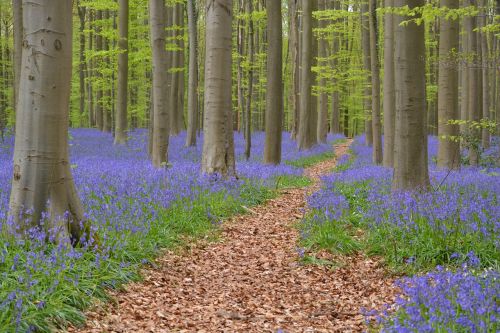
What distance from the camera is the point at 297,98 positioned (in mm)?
25000

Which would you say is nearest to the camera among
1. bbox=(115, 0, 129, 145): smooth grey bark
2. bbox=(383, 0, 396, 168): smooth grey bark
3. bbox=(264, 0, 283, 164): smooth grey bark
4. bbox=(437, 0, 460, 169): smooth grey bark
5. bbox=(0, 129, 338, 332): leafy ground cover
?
bbox=(0, 129, 338, 332): leafy ground cover

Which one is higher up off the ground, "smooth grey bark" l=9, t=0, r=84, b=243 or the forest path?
"smooth grey bark" l=9, t=0, r=84, b=243

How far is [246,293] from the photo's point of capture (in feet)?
17.8

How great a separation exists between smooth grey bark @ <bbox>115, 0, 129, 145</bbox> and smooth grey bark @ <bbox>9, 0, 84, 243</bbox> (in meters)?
14.6

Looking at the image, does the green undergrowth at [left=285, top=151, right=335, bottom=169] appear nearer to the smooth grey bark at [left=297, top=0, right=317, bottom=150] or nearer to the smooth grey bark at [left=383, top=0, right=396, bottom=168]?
the smooth grey bark at [left=297, top=0, right=317, bottom=150]

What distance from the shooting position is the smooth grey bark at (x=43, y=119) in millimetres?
4891

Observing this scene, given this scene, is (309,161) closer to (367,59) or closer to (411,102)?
(367,59)

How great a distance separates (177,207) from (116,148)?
12940mm

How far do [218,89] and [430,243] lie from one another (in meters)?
6.16

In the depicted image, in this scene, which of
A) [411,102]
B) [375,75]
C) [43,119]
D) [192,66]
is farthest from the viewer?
[192,66]

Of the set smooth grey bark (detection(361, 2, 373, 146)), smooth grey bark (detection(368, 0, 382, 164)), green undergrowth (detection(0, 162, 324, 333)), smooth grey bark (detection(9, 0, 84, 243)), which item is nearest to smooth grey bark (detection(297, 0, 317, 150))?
smooth grey bark (detection(361, 2, 373, 146))

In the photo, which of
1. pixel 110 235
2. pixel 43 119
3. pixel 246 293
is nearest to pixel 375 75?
pixel 246 293

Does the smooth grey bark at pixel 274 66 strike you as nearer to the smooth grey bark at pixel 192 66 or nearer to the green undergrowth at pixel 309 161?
the green undergrowth at pixel 309 161

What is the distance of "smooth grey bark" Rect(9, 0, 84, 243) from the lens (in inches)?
193
